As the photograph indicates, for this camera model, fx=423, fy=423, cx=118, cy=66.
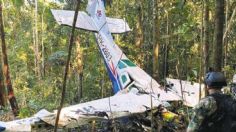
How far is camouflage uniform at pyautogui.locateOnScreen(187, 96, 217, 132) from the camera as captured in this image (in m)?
4.05

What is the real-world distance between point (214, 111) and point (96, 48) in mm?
18436

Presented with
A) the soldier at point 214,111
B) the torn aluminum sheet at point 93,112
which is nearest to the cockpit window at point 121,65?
the torn aluminum sheet at point 93,112

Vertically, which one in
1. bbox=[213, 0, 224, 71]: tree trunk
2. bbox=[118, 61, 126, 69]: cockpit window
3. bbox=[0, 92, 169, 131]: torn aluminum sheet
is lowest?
bbox=[0, 92, 169, 131]: torn aluminum sheet

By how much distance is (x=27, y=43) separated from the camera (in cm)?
3275

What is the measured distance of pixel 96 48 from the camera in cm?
2233

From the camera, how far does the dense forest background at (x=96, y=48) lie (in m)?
15.5

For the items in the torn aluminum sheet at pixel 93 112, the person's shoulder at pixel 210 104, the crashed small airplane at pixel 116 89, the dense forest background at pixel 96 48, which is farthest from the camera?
the dense forest background at pixel 96 48

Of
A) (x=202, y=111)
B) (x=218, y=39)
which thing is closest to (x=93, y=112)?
(x=218, y=39)

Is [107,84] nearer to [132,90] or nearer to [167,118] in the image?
[132,90]

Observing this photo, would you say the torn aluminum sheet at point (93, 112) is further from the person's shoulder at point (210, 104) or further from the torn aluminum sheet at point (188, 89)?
the person's shoulder at point (210, 104)

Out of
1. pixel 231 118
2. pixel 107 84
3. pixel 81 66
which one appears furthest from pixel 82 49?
pixel 231 118

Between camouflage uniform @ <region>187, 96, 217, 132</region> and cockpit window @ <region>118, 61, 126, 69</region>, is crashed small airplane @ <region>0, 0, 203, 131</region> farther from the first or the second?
camouflage uniform @ <region>187, 96, 217, 132</region>

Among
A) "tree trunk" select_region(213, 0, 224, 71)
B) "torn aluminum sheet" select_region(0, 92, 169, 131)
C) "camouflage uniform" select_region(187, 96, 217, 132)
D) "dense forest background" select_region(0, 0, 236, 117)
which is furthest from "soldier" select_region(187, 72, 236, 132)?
"dense forest background" select_region(0, 0, 236, 117)

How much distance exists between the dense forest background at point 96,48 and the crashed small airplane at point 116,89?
0.61 metres
